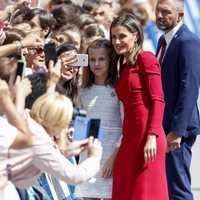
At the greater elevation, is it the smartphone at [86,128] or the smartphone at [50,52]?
the smartphone at [50,52]

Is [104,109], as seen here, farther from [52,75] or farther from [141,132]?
[52,75]

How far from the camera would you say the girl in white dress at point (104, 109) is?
7.59 meters

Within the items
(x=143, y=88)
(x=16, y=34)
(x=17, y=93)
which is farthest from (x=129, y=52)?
(x=17, y=93)

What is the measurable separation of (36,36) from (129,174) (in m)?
1.45

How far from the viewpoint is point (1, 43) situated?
22.0ft

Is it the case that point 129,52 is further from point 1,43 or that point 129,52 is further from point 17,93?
point 17,93

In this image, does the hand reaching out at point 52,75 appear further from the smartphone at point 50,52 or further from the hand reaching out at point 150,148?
the hand reaching out at point 150,148

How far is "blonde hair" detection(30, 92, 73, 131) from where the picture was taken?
525 centimetres

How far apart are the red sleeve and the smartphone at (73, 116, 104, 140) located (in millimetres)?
1281

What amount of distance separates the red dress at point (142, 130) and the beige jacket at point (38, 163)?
5.99 feet

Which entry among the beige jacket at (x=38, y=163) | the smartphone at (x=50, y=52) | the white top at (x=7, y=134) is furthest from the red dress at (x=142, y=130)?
the white top at (x=7, y=134)

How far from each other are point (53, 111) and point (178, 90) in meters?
2.48

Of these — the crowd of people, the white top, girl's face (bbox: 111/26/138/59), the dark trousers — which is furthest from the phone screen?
the dark trousers

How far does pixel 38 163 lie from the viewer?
525 centimetres
